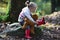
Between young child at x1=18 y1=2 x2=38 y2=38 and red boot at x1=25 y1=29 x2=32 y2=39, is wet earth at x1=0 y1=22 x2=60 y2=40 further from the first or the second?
young child at x1=18 y1=2 x2=38 y2=38

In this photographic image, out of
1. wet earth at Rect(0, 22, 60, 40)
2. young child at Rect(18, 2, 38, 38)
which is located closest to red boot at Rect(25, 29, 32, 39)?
young child at Rect(18, 2, 38, 38)

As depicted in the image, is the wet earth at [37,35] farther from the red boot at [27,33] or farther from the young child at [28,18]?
the young child at [28,18]

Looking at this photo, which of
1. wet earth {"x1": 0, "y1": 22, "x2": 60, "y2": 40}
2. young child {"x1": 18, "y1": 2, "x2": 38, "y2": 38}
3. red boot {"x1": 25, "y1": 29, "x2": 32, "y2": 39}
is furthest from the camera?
wet earth {"x1": 0, "y1": 22, "x2": 60, "y2": 40}

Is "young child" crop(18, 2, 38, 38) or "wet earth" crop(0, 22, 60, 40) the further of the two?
"wet earth" crop(0, 22, 60, 40)

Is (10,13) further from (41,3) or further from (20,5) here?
(41,3)

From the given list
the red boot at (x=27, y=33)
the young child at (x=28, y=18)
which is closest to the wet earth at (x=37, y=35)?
the red boot at (x=27, y=33)

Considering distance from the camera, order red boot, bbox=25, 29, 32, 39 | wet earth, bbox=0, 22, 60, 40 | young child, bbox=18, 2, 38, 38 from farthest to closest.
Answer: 1. wet earth, bbox=0, 22, 60, 40
2. red boot, bbox=25, 29, 32, 39
3. young child, bbox=18, 2, 38, 38

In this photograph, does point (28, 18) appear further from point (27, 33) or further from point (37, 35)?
point (37, 35)

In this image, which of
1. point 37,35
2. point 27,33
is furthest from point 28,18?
point 37,35

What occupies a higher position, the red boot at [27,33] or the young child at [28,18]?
the young child at [28,18]

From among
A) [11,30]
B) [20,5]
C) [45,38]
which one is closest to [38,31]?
[45,38]

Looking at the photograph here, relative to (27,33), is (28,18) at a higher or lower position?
higher

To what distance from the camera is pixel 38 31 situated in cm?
743

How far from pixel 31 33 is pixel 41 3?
20.3 metres
